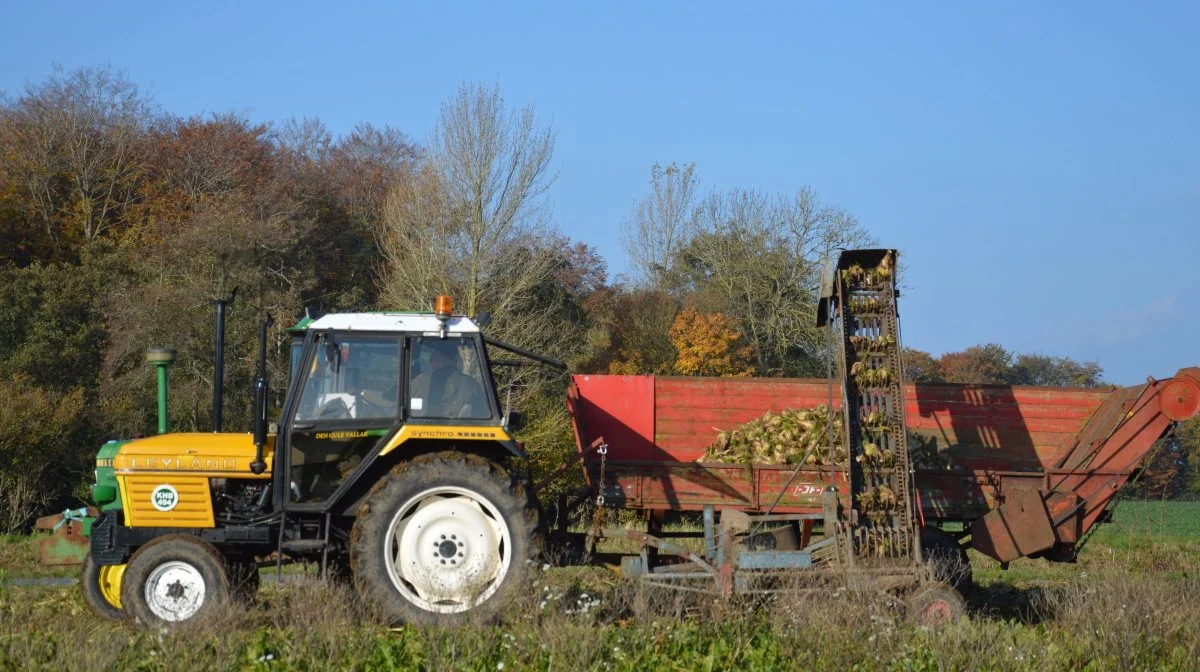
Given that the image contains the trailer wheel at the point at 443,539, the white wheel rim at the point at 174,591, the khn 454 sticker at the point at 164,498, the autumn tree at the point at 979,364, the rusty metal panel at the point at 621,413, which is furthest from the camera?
the autumn tree at the point at 979,364

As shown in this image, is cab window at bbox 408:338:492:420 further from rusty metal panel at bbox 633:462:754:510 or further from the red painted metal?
the red painted metal

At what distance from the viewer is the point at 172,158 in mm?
38719

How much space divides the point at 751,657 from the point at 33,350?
2303cm

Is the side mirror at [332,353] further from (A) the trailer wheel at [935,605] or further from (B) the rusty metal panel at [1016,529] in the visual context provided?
(B) the rusty metal panel at [1016,529]

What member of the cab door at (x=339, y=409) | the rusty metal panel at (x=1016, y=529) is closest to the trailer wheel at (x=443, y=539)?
the cab door at (x=339, y=409)

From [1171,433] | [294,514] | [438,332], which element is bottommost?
[294,514]

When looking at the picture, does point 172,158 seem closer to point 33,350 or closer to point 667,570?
point 33,350

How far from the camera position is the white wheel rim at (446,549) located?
8289 mm

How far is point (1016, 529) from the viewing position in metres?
10.0

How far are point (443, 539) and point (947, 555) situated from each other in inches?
181

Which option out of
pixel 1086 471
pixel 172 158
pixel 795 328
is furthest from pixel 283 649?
pixel 172 158

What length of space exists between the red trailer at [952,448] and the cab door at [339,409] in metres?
2.15

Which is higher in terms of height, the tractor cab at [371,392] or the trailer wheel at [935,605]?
the tractor cab at [371,392]

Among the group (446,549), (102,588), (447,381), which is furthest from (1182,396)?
(102,588)
